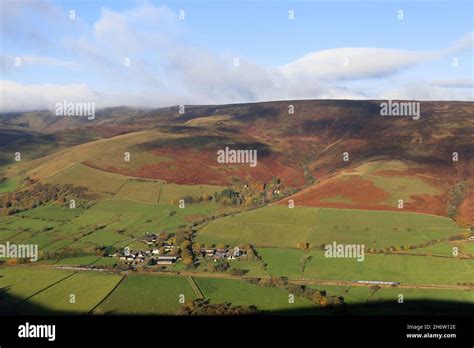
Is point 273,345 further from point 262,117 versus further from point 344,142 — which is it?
point 262,117

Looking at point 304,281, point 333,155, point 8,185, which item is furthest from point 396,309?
point 8,185

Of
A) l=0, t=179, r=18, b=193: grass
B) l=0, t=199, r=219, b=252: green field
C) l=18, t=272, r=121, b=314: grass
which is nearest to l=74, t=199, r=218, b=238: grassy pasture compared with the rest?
l=0, t=199, r=219, b=252: green field

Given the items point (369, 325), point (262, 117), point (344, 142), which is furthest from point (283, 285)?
point (262, 117)

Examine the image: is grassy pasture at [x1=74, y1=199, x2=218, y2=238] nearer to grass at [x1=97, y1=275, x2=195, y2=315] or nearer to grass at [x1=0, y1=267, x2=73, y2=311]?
grass at [x1=0, y1=267, x2=73, y2=311]

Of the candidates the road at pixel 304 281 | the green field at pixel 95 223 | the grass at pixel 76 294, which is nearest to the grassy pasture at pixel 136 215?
the green field at pixel 95 223

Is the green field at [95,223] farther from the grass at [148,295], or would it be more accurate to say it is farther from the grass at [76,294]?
the grass at [148,295]

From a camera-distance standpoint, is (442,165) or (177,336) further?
(442,165)
